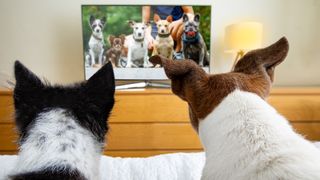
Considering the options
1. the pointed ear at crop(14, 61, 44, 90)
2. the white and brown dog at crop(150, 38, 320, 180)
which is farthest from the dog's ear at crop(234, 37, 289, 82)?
the pointed ear at crop(14, 61, 44, 90)

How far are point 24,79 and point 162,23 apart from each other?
1.71m

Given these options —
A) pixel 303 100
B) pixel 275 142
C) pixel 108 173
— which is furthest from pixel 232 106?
pixel 303 100

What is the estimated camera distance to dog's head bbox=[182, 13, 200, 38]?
2.30 m

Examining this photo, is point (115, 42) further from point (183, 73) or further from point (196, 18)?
point (183, 73)

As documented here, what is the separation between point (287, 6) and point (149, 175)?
7.46ft

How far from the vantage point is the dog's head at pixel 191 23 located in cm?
230

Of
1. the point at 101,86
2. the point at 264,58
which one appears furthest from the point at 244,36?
the point at 101,86

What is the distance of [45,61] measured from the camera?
8.40 ft

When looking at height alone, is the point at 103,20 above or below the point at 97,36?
Answer: above

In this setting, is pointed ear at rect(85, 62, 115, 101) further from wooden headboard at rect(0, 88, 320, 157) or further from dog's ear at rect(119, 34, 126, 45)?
dog's ear at rect(119, 34, 126, 45)

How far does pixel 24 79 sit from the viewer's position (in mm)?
739

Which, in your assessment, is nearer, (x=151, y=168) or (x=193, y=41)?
(x=151, y=168)

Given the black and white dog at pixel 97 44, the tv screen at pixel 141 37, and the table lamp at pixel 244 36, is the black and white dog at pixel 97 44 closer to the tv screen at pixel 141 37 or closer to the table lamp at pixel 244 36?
the tv screen at pixel 141 37

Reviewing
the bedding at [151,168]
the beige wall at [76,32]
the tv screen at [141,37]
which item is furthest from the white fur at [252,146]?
the beige wall at [76,32]
